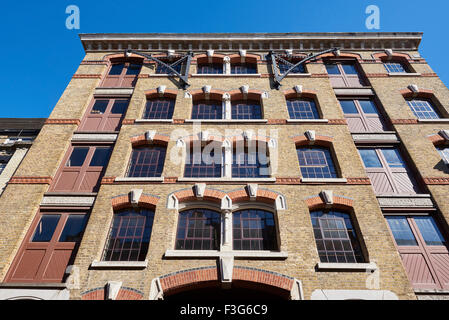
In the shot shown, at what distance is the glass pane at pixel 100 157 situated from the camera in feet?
38.8

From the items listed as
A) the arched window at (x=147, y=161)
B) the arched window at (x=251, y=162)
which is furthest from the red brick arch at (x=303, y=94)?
the arched window at (x=147, y=161)

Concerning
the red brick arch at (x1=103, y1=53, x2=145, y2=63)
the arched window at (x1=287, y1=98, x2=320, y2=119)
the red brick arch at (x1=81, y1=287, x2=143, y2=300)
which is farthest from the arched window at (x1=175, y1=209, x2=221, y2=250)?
the red brick arch at (x1=103, y1=53, x2=145, y2=63)

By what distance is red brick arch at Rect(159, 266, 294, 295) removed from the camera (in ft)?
26.9

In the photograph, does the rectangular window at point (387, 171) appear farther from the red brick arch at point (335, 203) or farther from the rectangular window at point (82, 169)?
the rectangular window at point (82, 169)

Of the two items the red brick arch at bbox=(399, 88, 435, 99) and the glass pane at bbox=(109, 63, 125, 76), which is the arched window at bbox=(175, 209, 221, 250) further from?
the red brick arch at bbox=(399, 88, 435, 99)

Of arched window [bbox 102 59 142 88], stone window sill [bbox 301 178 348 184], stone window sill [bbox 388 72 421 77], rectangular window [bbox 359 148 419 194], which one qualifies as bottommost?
stone window sill [bbox 301 178 348 184]

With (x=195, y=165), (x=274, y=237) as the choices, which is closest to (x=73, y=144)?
(x=195, y=165)

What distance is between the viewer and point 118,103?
14516mm

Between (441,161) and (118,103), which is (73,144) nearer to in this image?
(118,103)

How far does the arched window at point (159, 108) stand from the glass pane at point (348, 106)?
29.8 ft

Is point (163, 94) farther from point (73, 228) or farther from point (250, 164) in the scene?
point (73, 228)

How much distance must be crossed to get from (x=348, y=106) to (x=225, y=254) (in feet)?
34.4

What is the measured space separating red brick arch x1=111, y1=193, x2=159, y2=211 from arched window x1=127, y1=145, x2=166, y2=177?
1404 mm

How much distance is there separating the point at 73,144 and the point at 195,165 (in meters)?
5.93
